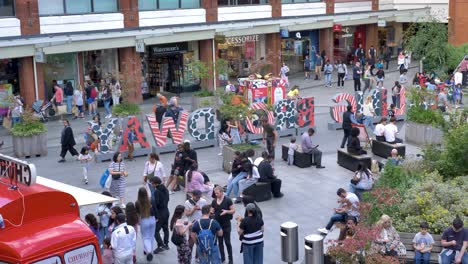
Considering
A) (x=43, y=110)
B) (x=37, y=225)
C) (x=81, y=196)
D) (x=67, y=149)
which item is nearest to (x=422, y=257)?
(x=81, y=196)

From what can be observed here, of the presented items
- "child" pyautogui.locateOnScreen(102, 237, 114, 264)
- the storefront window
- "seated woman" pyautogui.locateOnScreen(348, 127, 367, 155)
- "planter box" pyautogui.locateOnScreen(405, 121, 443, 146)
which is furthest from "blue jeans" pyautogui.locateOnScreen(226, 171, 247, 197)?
the storefront window

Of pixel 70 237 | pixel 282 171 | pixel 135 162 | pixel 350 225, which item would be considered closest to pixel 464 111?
pixel 282 171

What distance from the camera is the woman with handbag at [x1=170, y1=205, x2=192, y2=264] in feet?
42.5

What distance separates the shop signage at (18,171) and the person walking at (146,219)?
10.6 feet

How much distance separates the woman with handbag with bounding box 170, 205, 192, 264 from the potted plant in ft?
37.6

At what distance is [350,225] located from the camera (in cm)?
1237

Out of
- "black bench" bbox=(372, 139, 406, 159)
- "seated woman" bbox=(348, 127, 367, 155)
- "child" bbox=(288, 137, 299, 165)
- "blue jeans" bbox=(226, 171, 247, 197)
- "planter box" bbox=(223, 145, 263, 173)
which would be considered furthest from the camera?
"black bench" bbox=(372, 139, 406, 159)

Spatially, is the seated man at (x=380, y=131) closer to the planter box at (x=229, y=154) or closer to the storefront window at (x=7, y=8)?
the planter box at (x=229, y=154)

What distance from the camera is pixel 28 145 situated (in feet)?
76.6

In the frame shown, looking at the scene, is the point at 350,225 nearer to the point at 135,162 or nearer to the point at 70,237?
the point at 70,237

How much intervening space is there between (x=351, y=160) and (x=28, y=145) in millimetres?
10708

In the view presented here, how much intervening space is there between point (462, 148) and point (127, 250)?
9.06 metres

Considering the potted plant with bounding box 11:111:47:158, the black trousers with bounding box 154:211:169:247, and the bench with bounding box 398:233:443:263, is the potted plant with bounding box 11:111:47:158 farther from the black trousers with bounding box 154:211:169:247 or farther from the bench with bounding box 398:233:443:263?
the bench with bounding box 398:233:443:263

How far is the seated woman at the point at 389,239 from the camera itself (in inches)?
495
